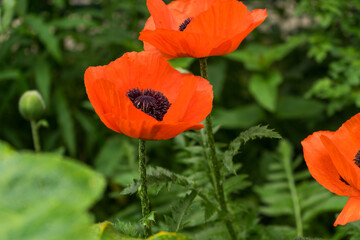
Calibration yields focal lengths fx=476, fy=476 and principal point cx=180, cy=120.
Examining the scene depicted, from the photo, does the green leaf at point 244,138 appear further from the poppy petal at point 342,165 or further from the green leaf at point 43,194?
the green leaf at point 43,194

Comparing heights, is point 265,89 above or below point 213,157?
below

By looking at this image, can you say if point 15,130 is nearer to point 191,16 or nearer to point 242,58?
point 242,58

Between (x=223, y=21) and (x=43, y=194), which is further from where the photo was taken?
(x=223, y=21)

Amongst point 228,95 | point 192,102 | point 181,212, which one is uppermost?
point 192,102

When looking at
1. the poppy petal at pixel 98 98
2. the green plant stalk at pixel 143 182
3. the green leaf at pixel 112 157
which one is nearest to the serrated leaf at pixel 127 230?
the green plant stalk at pixel 143 182

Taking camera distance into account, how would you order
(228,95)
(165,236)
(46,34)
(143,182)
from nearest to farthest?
1. (165,236)
2. (143,182)
3. (46,34)
4. (228,95)

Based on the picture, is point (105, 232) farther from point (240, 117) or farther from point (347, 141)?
point (240, 117)

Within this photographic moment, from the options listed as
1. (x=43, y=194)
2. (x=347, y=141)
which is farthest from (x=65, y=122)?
(x=43, y=194)

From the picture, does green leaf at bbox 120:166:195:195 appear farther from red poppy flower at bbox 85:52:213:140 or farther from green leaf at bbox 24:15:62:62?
green leaf at bbox 24:15:62:62
